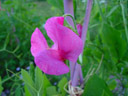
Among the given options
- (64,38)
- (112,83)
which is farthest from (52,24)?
(112,83)

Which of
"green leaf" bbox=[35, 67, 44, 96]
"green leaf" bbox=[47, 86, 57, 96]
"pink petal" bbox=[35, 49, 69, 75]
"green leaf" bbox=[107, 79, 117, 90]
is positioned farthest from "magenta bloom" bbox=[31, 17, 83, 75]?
"green leaf" bbox=[107, 79, 117, 90]

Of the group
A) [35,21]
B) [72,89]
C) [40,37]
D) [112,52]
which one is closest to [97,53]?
[112,52]

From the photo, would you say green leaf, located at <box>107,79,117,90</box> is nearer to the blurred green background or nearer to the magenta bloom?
the blurred green background

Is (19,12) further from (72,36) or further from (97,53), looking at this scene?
(72,36)

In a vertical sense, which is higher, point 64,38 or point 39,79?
Answer: point 64,38

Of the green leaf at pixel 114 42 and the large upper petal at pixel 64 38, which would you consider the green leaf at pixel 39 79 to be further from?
the green leaf at pixel 114 42

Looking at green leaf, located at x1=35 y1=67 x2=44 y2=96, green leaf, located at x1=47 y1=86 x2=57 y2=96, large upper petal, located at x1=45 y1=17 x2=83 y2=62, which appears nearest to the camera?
large upper petal, located at x1=45 y1=17 x2=83 y2=62

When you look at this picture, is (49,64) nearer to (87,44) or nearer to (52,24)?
(52,24)
